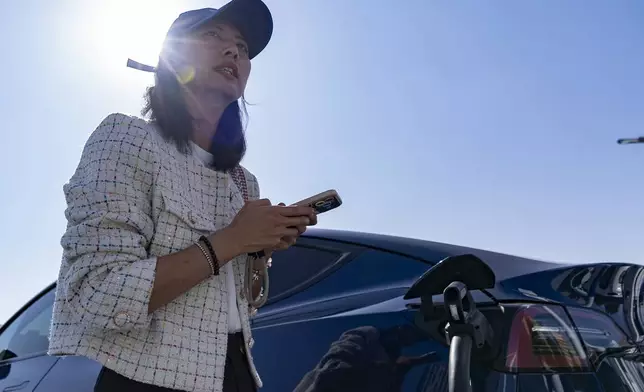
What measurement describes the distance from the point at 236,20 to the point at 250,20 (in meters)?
0.05

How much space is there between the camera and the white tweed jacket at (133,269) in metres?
1.20

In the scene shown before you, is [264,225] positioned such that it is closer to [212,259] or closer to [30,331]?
[212,259]

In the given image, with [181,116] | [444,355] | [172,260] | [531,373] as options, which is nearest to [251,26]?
[181,116]

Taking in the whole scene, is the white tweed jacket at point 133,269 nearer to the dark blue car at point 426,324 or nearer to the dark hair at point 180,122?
the dark hair at point 180,122

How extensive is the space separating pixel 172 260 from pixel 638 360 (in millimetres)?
1442

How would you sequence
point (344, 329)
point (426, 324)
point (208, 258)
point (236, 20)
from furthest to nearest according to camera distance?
point (344, 329) < point (426, 324) < point (236, 20) < point (208, 258)

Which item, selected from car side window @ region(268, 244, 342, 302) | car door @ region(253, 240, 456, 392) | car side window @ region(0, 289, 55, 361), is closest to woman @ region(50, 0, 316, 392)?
car door @ region(253, 240, 456, 392)

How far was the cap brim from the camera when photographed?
169 centimetres

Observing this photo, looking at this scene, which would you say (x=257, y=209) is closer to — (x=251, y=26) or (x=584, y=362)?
(x=251, y=26)

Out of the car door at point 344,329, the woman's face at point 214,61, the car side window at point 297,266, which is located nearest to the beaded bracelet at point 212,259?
the woman's face at point 214,61

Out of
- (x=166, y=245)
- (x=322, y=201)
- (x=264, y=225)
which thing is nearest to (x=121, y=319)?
(x=166, y=245)

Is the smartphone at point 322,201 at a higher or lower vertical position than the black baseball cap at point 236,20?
lower

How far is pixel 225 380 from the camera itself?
57.3 inches

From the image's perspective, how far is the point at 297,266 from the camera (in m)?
2.76
